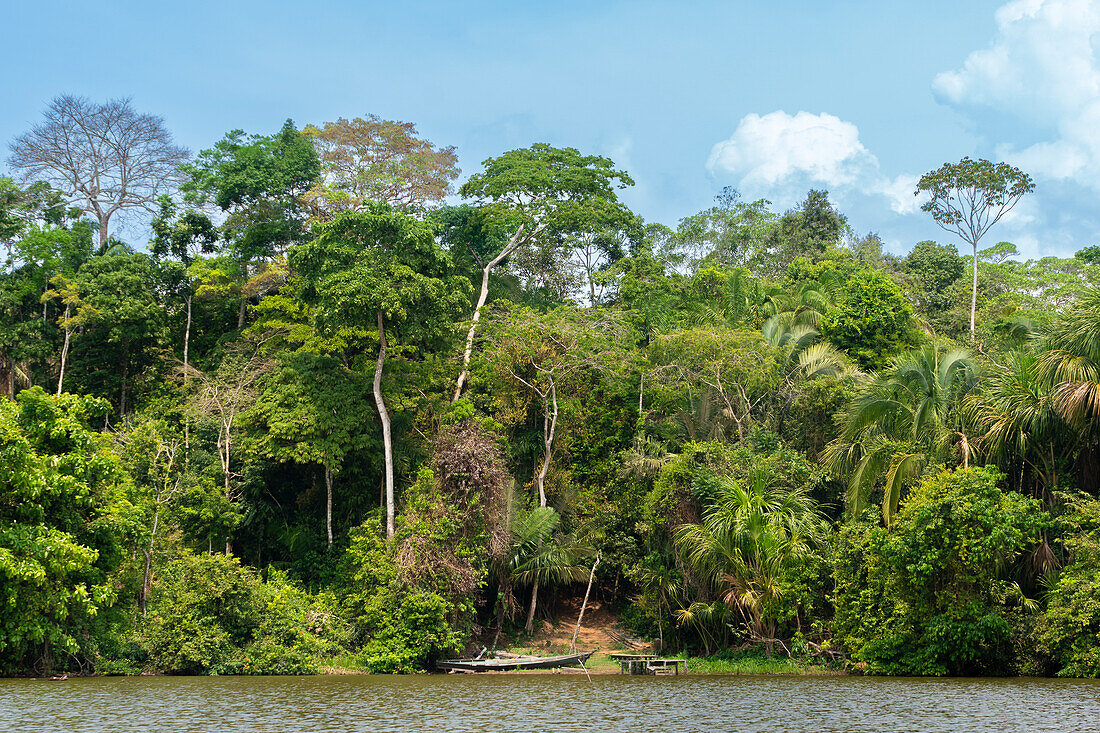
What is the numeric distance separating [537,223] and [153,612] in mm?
18327

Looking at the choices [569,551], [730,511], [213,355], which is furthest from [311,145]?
[730,511]

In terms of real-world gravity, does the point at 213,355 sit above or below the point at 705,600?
above

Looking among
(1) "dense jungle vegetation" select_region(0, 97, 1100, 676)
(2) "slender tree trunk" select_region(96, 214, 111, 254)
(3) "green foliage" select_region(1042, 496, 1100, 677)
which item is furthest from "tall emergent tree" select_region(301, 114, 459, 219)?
(3) "green foliage" select_region(1042, 496, 1100, 677)

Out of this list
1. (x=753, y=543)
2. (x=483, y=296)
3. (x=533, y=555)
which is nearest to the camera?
(x=753, y=543)

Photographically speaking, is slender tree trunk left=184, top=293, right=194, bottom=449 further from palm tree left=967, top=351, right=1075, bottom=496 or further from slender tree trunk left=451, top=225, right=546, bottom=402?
palm tree left=967, top=351, right=1075, bottom=496

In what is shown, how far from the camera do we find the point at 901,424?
21.5 m

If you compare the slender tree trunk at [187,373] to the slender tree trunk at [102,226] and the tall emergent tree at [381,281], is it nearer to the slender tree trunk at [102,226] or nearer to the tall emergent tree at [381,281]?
the tall emergent tree at [381,281]

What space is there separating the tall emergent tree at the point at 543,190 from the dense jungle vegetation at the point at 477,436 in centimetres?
13

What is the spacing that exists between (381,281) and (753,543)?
11.5 m

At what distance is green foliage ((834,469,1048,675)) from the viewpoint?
57.8 feet

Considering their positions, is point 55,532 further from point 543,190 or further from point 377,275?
point 543,190

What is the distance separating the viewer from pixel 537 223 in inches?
1277

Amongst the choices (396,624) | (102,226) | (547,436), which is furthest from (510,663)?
(102,226)

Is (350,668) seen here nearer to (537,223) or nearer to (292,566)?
(292,566)
